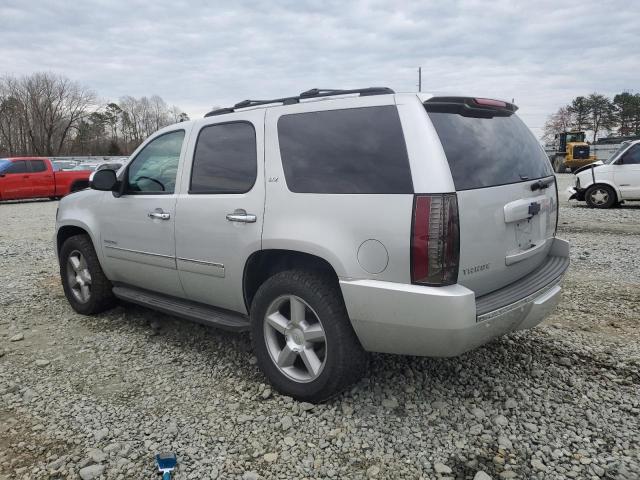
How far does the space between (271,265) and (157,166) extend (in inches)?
59.0

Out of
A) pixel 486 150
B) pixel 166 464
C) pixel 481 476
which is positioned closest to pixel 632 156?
pixel 486 150

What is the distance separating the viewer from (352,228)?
9.20 ft

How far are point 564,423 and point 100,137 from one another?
3477 inches

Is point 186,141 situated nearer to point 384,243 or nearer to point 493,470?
point 384,243

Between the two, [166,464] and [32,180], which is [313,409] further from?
[32,180]

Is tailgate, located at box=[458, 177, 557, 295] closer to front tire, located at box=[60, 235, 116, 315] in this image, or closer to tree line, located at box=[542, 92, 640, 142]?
front tire, located at box=[60, 235, 116, 315]

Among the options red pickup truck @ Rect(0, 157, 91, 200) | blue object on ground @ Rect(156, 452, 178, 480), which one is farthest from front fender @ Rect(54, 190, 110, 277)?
red pickup truck @ Rect(0, 157, 91, 200)

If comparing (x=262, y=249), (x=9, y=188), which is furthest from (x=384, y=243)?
(x=9, y=188)

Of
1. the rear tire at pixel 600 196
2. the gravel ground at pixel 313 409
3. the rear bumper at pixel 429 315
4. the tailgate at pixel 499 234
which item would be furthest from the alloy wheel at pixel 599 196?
the rear bumper at pixel 429 315

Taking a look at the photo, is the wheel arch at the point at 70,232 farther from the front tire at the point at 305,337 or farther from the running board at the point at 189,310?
the front tire at the point at 305,337

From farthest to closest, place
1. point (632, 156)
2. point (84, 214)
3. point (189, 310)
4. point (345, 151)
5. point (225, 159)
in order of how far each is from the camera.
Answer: point (632, 156)
point (84, 214)
point (189, 310)
point (225, 159)
point (345, 151)

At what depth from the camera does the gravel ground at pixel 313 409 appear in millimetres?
2607

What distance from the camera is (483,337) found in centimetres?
276

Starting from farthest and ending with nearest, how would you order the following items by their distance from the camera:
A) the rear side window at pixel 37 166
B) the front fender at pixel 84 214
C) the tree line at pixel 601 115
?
1. the tree line at pixel 601 115
2. the rear side window at pixel 37 166
3. the front fender at pixel 84 214
